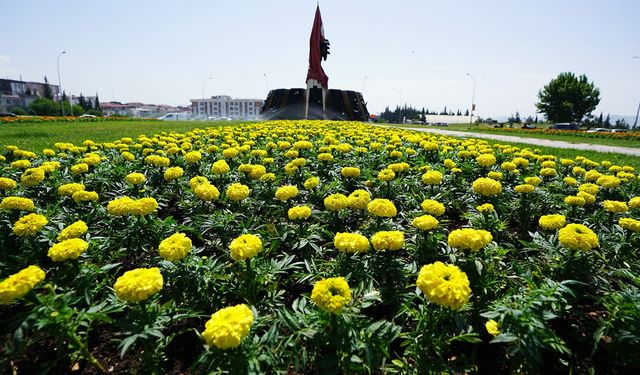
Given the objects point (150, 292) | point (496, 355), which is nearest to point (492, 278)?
point (496, 355)

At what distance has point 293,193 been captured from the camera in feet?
11.2

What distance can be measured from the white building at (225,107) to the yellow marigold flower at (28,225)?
146 metres

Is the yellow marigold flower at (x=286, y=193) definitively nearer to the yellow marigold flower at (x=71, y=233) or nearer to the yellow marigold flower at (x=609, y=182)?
the yellow marigold flower at (x=71, y=233)

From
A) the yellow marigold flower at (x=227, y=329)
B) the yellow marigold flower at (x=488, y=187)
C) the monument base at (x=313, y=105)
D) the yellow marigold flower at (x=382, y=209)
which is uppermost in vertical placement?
the monument base at (x=313, y=105)

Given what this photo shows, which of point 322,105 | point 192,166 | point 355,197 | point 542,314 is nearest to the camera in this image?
point 542,314

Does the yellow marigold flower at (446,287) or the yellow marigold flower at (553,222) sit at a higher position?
the yellow marigold flower at (553,222)

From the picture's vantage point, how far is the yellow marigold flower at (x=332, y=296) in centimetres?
170

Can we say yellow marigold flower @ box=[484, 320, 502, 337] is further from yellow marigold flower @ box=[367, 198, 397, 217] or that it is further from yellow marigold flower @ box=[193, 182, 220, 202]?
yellow marigold flower @ box=[193, 182, 220, 202]

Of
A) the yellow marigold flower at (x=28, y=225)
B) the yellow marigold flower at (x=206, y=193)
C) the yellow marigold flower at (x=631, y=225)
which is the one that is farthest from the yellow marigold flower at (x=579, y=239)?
the yellow marigold flower at (x=28, y=225)

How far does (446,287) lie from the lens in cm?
168

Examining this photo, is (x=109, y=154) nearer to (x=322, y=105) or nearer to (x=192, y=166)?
(x=192, y=166)

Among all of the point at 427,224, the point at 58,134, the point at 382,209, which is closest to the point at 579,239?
the point at 427,224

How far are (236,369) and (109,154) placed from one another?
5713 millimetres

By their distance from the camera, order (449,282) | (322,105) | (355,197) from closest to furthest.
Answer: (449,282), (355,197), (322,105)
